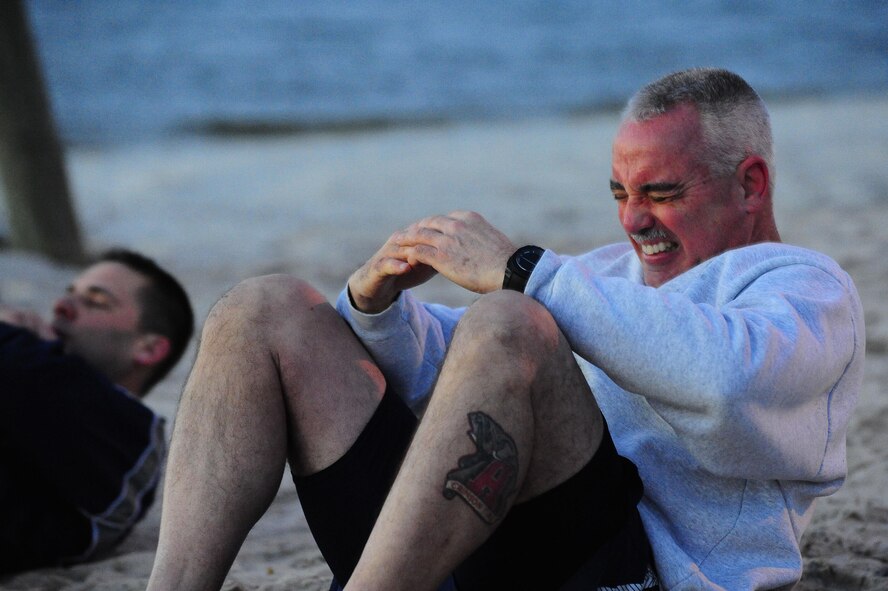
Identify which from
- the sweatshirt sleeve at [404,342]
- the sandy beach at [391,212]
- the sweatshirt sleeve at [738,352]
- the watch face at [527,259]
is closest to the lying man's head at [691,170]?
the sweatshirt sleeve at [738,352]

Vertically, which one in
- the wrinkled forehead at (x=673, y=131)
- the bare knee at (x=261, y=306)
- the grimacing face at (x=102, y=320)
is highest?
the wrinkled forehead at (x=673, y=131)

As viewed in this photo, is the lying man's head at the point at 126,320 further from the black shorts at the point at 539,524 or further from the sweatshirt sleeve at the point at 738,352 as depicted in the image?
the sweatshirt sleeve at the point at 738,352

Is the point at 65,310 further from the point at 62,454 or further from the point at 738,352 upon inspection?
the point at 738,352

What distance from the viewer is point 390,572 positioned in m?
1.72

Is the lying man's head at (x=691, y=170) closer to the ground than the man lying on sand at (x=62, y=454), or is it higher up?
higher up

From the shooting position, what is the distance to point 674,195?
88.0 inches

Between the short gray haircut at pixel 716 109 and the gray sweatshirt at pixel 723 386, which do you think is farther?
the short gray haircut at pixel 716 109

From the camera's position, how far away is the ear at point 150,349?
12.3ft

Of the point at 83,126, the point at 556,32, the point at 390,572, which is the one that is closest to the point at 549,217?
the point at 390,572

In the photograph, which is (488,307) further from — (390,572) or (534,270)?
(390,572)

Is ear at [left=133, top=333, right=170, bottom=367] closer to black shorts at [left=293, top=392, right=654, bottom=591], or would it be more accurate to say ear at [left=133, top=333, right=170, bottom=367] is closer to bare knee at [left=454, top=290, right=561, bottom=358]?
black shorts at [left=293, top=392, right=654, bottom=591]

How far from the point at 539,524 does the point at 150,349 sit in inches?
87.9

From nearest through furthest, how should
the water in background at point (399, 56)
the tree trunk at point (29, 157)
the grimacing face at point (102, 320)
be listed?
the grimacing face at point (102, 320)
the tree trunk at point (29, 157)
the water in background at point (399, 56)

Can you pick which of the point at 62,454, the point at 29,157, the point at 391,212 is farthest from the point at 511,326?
the point at 391,212
